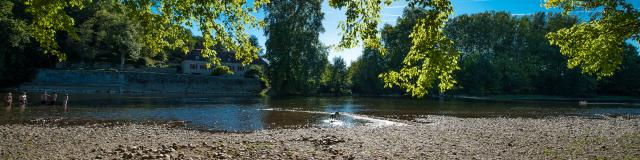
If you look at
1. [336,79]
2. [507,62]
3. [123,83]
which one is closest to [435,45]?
[123,83]

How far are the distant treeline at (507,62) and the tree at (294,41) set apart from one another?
1762 cm

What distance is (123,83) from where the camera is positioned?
252 ft

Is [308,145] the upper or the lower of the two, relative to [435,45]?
lower

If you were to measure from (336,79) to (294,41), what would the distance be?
1144 inches

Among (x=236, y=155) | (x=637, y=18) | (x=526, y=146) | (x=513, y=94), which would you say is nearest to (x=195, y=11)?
(x=236, y=155)

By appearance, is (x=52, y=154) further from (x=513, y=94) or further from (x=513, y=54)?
(x=513, y=54)

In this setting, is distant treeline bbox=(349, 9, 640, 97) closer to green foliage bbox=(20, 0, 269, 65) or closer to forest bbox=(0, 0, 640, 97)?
forest bbox=(0, 0, 640, 97)

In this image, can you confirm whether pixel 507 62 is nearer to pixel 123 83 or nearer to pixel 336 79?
pixel 336 79

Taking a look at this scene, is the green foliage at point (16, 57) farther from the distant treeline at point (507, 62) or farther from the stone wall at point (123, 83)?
the distant treeline at point (507, 62)

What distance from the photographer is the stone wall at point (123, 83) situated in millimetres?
71875

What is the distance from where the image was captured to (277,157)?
1343 cm

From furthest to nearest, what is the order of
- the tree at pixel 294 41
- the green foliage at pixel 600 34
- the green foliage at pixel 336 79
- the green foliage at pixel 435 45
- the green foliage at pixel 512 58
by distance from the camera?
1. the green foliage at pixel 336 79
2. the green foliage at pixel 512 58
3. the tree at pixel 294 41
4. the green foliage at pixel 600 34
5. the green foliage at pixel 435 45

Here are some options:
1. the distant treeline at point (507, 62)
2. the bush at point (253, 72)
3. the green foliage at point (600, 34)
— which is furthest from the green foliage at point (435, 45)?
the bush at point (253, 72)

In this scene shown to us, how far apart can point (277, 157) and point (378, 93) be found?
285ft
